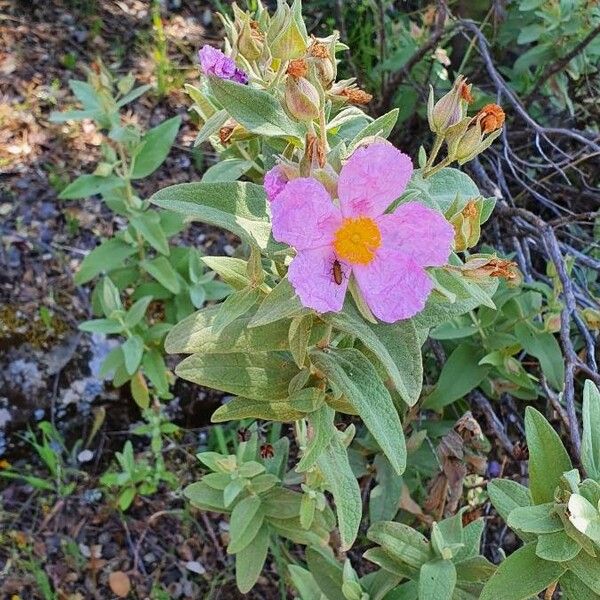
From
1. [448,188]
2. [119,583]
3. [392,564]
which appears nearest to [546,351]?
[392,564]

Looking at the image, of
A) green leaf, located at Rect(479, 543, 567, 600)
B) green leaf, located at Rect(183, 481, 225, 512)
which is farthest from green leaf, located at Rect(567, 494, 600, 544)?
green leaf, located at Rect(183, 481, 225, 512)

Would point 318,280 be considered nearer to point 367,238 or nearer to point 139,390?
point 367,238

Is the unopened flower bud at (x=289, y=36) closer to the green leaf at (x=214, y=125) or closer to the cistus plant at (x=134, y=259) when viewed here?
the green leaf at (x=214, y=125)

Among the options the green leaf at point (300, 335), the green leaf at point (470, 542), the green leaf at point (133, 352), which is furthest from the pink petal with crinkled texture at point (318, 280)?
the green leaf at point (133, 352)

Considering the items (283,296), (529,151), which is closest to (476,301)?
(283,296)

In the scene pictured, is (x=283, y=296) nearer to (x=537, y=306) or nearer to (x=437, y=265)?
(x=437, y=265)

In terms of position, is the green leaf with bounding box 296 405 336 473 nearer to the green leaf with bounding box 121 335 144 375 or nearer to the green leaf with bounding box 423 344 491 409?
the green leaf with bounding box 423 344 491 409
